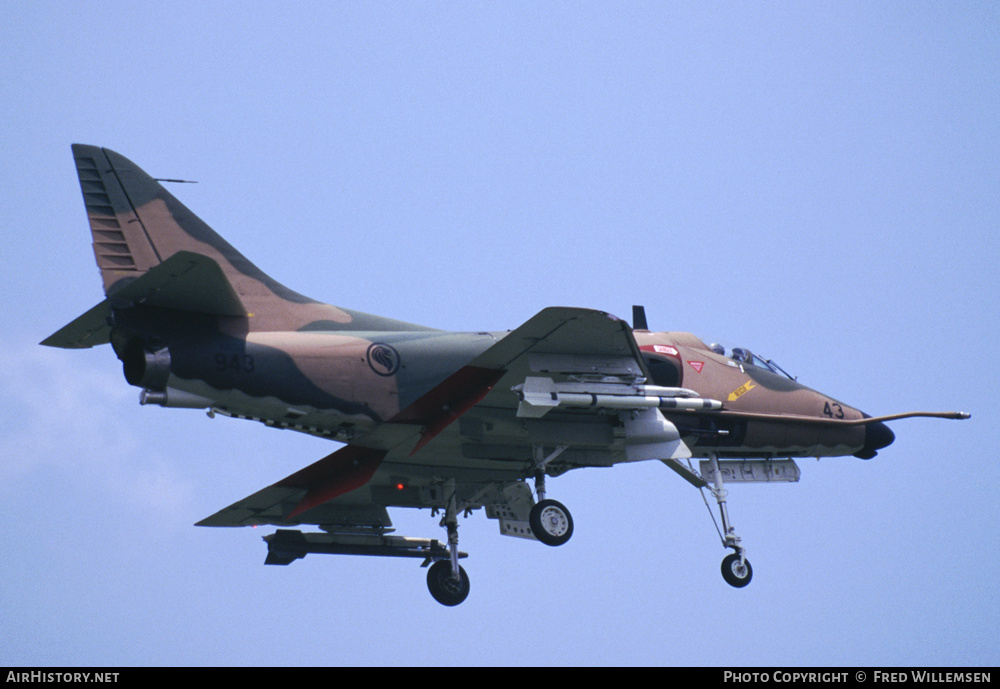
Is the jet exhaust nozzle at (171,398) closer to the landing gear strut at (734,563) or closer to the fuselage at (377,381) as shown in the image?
the fuselage at (377,381)

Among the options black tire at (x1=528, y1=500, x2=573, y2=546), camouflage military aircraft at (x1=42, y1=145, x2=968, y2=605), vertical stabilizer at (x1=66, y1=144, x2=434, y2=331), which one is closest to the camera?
camouflage military aircraft at (x1=42, y1=145, x2=968, y2=605)

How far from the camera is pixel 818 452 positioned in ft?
79.1

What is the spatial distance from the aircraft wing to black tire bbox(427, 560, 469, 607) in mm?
1445

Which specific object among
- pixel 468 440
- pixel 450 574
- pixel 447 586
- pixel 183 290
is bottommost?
pixel 447 586

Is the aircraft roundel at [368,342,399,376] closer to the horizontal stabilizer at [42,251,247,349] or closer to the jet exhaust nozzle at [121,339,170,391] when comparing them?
the horizontal stabilizer at [42,251,247,349]

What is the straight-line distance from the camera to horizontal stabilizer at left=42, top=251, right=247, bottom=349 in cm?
1748

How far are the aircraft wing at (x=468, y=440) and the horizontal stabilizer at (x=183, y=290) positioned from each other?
11.3 ft

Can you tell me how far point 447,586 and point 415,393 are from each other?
17.3 ft

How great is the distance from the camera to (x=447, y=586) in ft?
76.9

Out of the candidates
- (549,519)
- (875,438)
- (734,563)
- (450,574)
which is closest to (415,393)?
(549,519)

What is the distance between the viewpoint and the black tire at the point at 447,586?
2342cm

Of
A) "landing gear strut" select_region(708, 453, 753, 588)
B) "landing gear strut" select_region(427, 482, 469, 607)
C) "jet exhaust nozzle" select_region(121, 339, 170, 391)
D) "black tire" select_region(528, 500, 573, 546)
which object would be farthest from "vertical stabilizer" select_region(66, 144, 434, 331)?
"landing gear strut" select_region(708, 453, 753, 588)

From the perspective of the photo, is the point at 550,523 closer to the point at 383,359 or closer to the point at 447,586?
the point at 447,586
